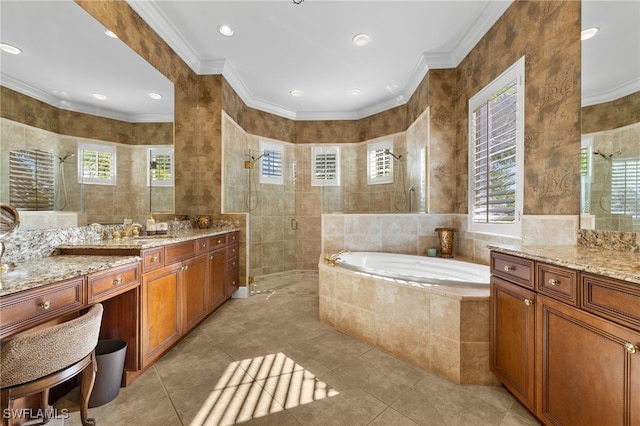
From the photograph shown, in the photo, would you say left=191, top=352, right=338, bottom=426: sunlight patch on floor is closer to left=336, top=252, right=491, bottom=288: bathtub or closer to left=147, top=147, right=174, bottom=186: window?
left=336, top=252, right=491, bottom=288: bathtub

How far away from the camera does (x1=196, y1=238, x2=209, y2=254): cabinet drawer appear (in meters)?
2.42

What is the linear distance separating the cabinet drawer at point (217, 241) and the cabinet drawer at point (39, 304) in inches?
54.5

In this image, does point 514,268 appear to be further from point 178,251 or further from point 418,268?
point 178,251

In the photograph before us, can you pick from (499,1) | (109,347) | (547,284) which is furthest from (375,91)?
(109,347)

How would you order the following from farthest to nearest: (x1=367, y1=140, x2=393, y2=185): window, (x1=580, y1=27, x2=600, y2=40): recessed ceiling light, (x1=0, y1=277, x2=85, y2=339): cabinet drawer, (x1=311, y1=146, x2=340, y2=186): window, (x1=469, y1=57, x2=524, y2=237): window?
(x1=311, y1=146, x2=340, y2=186): window → (x1=367, y1=140, x2=393, y2=185): window → (x1=469, y1=57, x2=524, y2=237): window → (x1=580, y1=27, x2=600, y2=40): recessed ceiling light → (x1=0, y1=277, x2=85, y2=339): cabinet drawer

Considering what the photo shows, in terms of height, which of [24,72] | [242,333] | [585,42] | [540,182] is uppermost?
[585,42]

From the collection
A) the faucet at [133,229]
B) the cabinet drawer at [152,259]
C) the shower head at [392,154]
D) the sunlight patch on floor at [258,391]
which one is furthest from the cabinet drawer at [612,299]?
the shower head at [392,154]

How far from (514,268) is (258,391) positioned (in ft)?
5.41

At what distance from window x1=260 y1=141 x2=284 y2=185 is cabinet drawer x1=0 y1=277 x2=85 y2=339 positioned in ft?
10.5

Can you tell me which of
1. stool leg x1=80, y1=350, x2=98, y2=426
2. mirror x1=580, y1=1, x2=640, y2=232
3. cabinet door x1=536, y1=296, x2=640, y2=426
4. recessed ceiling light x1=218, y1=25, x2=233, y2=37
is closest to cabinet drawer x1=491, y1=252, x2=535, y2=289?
cabinet door x1=536, y1=296, x2=640, y2=426

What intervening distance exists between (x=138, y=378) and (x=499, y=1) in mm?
3969

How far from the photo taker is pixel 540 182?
1903mm

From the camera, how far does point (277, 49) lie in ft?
9.61

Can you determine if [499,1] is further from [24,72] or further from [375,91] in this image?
[24,72]
